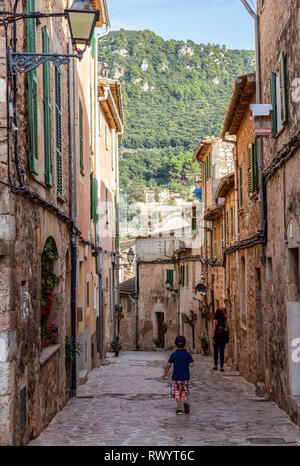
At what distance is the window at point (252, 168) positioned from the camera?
13.7 meters

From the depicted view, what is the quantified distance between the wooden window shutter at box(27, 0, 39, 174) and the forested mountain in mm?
61440

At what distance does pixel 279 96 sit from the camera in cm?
1105

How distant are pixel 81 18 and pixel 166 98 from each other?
10439cm

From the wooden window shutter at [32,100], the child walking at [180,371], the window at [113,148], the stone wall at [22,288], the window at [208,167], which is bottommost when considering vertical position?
the child walking at [180,371]

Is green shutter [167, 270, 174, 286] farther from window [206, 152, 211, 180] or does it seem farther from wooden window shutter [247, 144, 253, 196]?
wooden window shutter [247, 144, 253, 196]

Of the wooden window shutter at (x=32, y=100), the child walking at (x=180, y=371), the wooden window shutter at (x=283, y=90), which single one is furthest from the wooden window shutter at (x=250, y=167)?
the wooden window shutter at (x=32, y=100)

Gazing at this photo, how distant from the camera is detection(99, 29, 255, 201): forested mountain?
283 ft

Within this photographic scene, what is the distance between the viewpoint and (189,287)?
103ft

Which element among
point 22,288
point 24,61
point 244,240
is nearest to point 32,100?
point 24,61

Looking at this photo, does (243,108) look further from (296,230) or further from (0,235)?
(0,235)

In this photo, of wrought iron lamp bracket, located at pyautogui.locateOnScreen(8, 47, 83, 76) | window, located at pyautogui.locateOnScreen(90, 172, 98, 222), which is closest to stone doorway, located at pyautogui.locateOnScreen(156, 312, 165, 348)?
window, located at pyautogui.locateOnScreen(90, 172, 98, 222)

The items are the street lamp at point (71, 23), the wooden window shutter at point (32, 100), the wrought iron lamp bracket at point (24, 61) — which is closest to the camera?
the street lamp at point (71, 23)

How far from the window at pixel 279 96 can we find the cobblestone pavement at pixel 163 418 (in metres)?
4.66

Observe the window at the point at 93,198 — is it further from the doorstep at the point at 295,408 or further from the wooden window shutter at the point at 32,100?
the doorstep at the point at 295,408
